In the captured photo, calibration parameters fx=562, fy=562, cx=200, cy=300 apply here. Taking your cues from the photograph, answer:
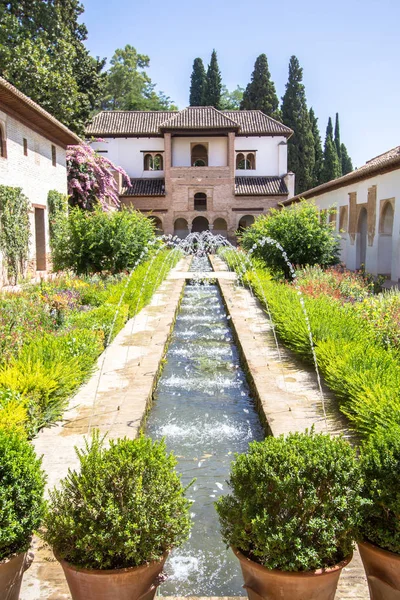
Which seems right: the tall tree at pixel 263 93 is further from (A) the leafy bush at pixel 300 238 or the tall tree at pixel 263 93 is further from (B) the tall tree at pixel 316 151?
(A) the leafy bush at pixel 300 238

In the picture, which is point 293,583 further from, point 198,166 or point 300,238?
→ point 198,166

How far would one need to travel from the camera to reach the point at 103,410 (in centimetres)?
520

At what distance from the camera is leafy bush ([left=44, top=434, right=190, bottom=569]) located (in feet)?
7.67

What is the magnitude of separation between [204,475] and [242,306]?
7391 mm

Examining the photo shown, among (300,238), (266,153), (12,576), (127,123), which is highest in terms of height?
(127,123)

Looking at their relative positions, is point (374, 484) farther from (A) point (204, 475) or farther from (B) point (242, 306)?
(B) point (242, 306)

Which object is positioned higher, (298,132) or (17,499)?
(298,132)

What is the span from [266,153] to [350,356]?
107 ft

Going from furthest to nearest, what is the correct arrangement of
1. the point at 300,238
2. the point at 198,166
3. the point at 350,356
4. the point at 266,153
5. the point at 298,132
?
the point at 298,132, the point at 266,153, the point at 198,166, the point at 300,238, the point at 350,356

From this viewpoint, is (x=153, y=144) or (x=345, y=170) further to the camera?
(x=345, y=170)

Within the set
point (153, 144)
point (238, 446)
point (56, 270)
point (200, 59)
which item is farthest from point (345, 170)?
point (238, 446)

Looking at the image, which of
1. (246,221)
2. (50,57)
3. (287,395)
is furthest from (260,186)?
(287,395)

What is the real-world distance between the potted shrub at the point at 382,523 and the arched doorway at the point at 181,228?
34279mm

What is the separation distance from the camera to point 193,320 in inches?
455
